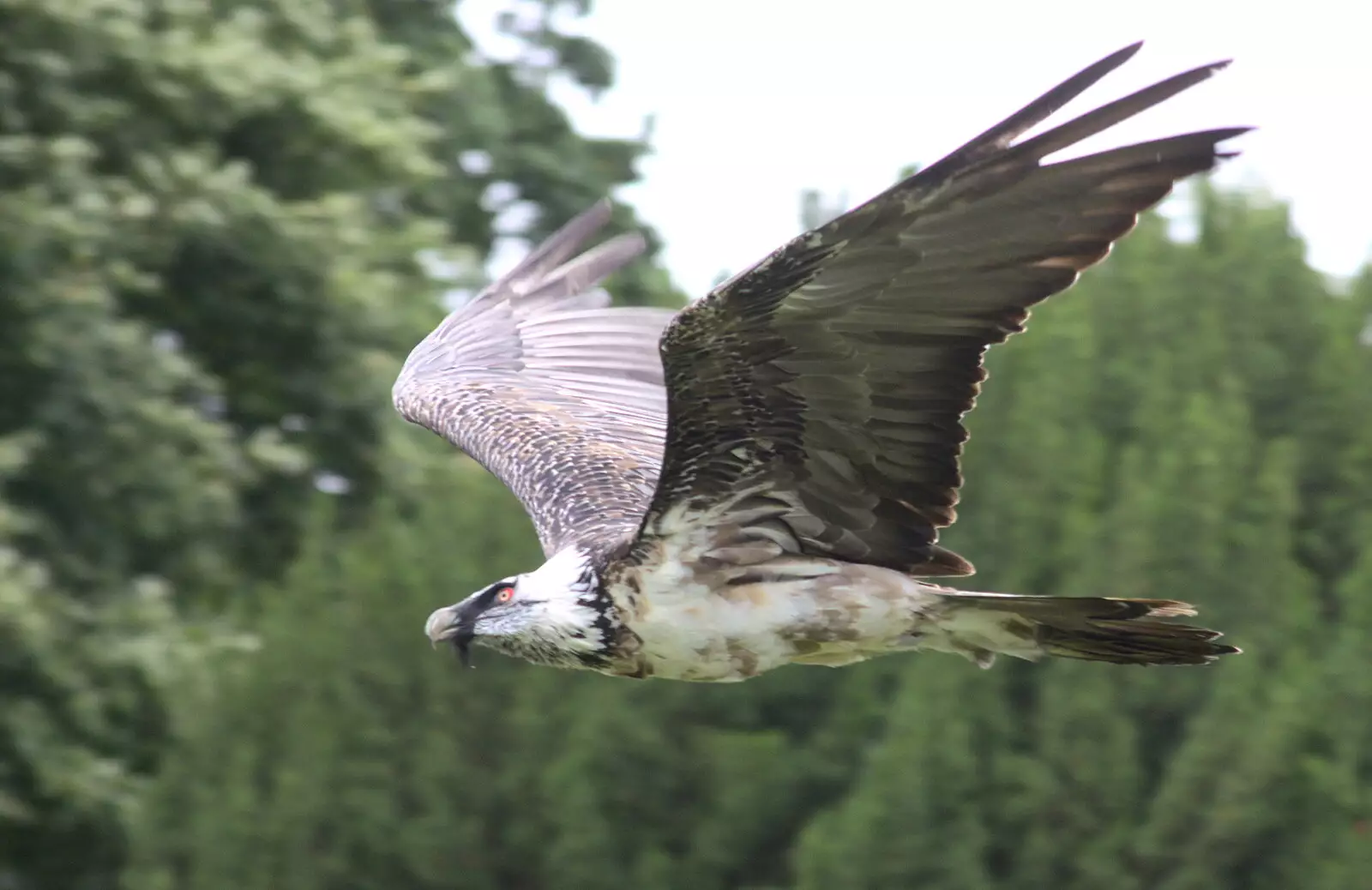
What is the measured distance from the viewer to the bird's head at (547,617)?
20.4ft

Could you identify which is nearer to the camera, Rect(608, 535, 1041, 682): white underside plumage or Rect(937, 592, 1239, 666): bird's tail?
Rect(937, 592, 1239, 666): bird's tail

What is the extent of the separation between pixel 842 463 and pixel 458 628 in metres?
1.25

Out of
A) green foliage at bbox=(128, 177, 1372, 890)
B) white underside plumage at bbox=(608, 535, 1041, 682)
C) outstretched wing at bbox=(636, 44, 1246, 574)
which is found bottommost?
green foliage at bbox=(128, 177, 1372, 890)

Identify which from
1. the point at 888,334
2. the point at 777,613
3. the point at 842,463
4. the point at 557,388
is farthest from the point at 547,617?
the point at 557,388

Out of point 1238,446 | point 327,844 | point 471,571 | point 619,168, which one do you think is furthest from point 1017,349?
point 619,168

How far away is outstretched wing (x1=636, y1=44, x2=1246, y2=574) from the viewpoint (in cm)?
509

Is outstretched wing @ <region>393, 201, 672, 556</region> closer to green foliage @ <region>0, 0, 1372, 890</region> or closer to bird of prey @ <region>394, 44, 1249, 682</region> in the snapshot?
bird of prey @ <region>394, 44, 1249, 682</region>

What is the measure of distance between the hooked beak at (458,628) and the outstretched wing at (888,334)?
63 centimetres

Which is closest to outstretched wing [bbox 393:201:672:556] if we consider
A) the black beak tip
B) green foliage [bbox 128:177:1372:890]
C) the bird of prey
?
the bird of prey

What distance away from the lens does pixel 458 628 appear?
6.50 m

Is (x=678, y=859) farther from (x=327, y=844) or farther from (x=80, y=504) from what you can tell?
(x=80, y=504)

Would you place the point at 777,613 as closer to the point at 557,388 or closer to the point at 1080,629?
the point at 1080,629

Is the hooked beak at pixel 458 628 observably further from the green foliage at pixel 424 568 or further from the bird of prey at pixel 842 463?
the green foliage at pixel 424 568

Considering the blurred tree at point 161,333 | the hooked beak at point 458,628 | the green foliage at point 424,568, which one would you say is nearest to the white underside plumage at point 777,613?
the hooked beak at point 458,628
